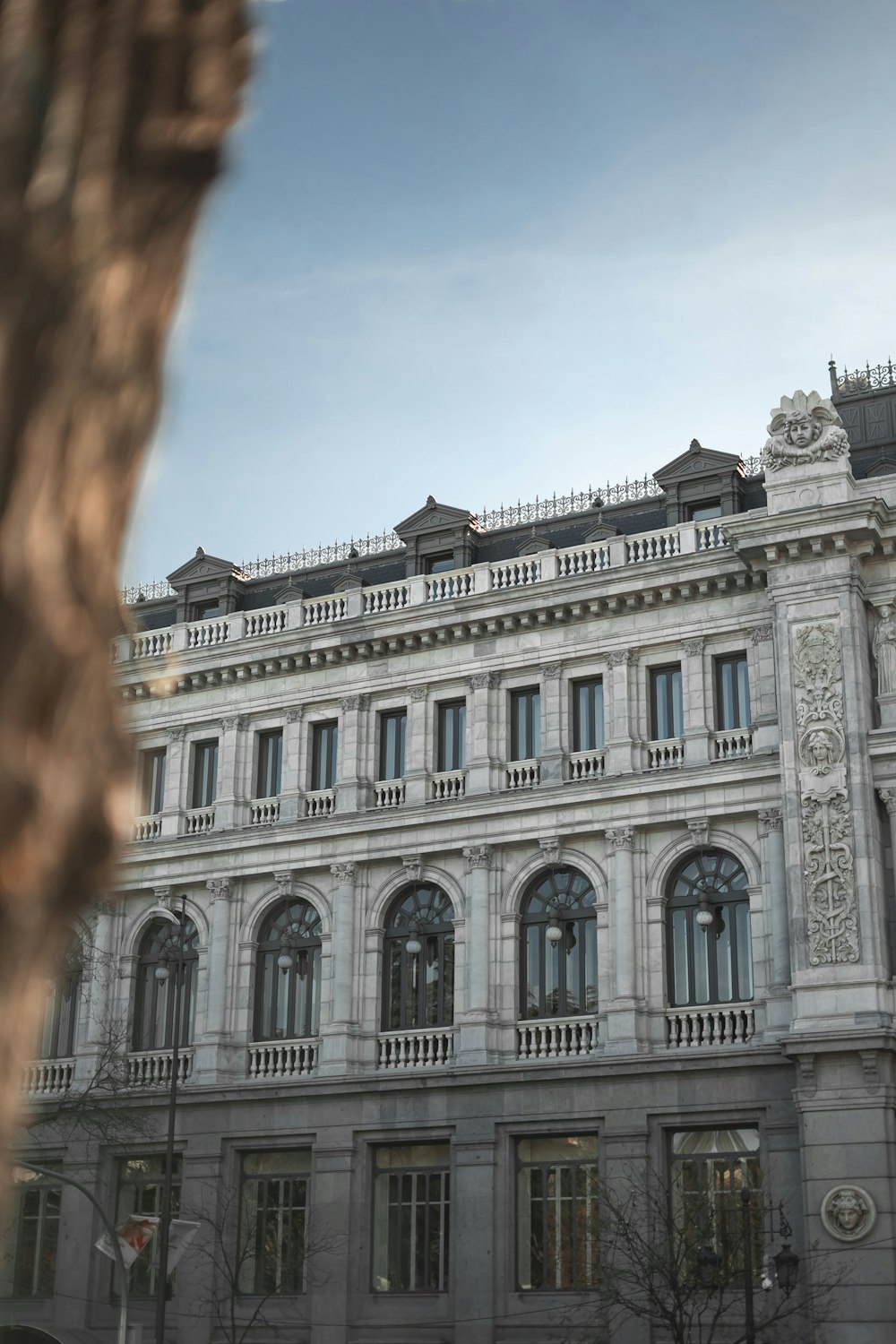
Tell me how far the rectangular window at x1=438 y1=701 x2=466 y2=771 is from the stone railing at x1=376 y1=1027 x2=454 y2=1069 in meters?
6.07

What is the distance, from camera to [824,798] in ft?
116

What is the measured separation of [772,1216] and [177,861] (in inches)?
669

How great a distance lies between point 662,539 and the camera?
40.5 m

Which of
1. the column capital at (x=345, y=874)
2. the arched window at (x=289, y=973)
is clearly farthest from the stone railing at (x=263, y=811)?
the column capital at (x=345, y=874)

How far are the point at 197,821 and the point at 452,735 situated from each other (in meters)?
7.11

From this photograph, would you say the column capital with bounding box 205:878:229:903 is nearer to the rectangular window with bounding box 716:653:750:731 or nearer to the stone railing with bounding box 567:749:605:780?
the stone railing with bounding box 567:749:605:780

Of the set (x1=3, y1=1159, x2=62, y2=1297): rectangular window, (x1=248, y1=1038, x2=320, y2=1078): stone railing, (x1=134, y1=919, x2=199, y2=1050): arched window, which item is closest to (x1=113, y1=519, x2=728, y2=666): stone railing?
(x1=134, y1=919, x2=199, y2=1050): arched window

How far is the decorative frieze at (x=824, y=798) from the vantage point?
34.4m

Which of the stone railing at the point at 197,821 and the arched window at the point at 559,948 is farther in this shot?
the stone railing at the point at 197,821

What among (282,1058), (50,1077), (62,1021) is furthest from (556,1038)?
(62,1021)

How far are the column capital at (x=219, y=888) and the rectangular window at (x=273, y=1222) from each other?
595 cm

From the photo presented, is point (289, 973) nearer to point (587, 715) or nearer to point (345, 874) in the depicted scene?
point (345, 874)

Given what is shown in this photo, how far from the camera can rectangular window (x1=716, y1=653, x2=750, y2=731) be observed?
3841cm

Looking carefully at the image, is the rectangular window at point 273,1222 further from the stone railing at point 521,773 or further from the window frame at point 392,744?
the stone railing at point 521,773
